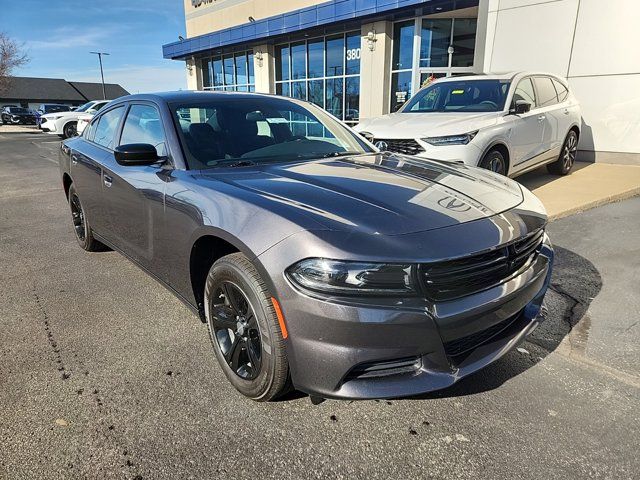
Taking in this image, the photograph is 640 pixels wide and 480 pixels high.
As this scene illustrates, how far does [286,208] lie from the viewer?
2.04 metres

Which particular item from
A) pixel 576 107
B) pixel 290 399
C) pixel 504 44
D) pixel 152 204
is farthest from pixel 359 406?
pixel 504 44

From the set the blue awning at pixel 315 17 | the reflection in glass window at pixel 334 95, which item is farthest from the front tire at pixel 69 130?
the reflection in glass window at pixel 334 95

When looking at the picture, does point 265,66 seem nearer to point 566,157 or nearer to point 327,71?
point 327,71

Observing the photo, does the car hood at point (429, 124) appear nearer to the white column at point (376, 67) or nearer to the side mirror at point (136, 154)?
the side mirror at point (136, 154)

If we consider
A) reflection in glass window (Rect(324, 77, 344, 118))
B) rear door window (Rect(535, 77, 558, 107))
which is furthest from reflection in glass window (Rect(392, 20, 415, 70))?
rear door window (Rect(535, 77, 558, 107))

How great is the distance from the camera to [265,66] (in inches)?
793

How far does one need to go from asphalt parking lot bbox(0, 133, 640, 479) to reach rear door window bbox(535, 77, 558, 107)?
4.37 meters

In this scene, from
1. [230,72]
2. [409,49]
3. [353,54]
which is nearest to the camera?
[409,49]

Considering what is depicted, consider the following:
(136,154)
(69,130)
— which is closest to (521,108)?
(136,154)

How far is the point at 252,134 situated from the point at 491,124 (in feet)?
12.2

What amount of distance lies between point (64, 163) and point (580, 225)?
5.89 meters

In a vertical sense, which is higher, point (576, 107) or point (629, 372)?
point (576, 107)

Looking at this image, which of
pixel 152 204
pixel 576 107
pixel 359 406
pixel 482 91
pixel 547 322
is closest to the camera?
pixel 359 406

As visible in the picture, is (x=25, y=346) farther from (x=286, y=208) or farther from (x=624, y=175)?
(x=624, y=175)
